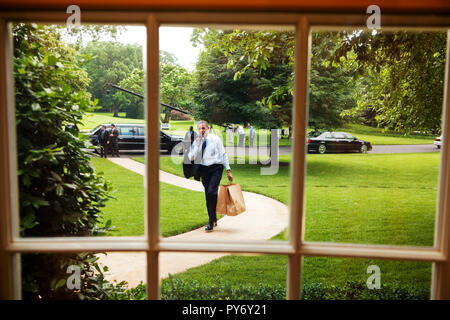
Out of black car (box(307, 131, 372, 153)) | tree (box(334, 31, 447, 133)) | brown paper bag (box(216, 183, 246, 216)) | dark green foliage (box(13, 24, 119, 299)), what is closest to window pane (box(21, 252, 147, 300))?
dark green foliage (box(13, 24, 119, 299))

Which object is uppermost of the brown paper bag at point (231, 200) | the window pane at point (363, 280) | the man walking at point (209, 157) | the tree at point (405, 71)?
the tree at point (405, 71)

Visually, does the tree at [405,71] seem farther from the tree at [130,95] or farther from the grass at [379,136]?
the grass at [379,136]

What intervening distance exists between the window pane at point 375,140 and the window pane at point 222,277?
38.9 inches

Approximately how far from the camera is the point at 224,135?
10.7 meters

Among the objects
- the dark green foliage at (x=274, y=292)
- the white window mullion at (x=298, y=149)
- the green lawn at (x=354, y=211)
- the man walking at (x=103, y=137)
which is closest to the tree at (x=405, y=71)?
the green lawn at (x=354, y=211)

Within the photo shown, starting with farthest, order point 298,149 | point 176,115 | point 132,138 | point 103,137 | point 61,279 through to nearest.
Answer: point 132,138 → point 176,115 → point 103,137 → point 61,279 → point 298,149

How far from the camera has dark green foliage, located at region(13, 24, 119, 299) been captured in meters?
1.32

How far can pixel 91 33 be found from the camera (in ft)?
8.13

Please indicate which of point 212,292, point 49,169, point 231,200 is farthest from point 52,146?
point 231,200

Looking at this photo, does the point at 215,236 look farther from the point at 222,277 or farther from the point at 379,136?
the point at 379,136

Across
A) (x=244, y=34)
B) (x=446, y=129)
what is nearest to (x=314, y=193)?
(x=244, y=34)

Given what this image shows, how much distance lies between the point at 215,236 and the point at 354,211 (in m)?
3.01

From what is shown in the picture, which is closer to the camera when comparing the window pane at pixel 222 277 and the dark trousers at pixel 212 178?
the window pane at pixel 222 277

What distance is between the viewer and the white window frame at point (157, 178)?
3.11 feet
